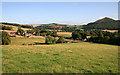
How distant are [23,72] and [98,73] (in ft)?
23.3

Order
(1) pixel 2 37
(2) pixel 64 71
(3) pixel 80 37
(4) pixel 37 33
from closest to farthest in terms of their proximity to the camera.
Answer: (2) pixel 64 71 → (1) pixel 2 37 → (3) pixel 80 37 → (4) pixel 37 33

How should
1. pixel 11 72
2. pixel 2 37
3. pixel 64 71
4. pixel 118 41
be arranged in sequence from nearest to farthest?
1. pixel 11 72
2. pixel 64 71
3. pixel 2 37
4. pixel 118 41

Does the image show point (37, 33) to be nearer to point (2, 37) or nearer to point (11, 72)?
point (2, 37)

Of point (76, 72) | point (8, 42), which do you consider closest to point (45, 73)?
point (76, 72)

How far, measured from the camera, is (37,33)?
121 m

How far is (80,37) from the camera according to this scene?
3406 inches

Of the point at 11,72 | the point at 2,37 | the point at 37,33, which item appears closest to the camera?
the point at 11,72

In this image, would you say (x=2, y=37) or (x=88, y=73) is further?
(x=2, y=37)

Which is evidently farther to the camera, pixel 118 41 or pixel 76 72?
pixel 118 41

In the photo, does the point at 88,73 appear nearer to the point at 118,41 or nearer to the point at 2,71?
the point at 2,71

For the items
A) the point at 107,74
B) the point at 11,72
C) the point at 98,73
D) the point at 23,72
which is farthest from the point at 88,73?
the point at 11,72

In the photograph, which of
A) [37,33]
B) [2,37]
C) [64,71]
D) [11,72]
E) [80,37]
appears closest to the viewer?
[11,72]

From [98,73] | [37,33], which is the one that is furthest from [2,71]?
[37,33]

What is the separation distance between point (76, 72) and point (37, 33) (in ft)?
381
